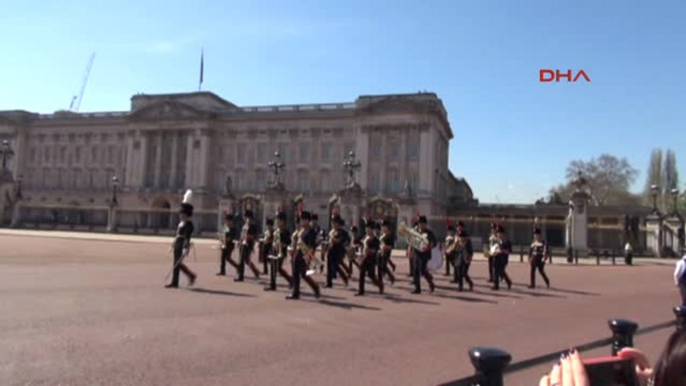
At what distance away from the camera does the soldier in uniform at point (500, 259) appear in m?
16.4

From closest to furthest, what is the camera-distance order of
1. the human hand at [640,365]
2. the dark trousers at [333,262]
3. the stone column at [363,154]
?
the human hand at [640,365] < the dark trousers at [333,262] < the stone column at [363,154]

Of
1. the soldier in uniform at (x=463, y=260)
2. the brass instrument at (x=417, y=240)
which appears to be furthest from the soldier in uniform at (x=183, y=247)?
the soldier in uniform at (x=463, y=260)

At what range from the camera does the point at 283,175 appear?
239ft

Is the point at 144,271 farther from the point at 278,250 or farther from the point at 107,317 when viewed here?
the point at 107,317

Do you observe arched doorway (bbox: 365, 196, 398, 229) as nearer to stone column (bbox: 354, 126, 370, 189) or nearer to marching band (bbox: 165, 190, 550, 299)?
stone column (bbox: 354, 126, 370, 189)

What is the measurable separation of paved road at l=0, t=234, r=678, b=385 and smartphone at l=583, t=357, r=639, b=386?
3932mm

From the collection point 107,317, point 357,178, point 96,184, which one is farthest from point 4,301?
point 96,184

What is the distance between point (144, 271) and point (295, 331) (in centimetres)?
1004

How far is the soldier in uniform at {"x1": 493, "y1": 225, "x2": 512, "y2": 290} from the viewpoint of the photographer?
1636cm

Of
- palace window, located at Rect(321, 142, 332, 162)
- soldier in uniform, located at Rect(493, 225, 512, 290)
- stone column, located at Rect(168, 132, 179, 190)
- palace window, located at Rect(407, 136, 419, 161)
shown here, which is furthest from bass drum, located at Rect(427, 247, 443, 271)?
stone column, located at Rect(168, 132, 179, 190)

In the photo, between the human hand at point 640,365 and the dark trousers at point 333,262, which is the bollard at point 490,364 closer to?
the human hand at point 640,365

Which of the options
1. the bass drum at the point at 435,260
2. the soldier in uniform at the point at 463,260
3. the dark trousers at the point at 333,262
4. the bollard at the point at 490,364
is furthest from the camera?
the bass drum at the point at 435,260

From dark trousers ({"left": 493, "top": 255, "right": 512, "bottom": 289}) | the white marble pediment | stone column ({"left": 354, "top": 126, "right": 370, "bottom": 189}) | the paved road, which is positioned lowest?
the paved road

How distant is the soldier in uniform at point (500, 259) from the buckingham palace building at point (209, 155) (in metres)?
45.7
